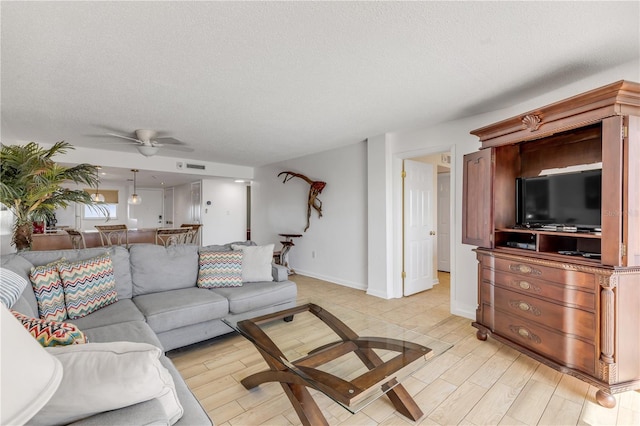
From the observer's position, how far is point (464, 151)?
340cm

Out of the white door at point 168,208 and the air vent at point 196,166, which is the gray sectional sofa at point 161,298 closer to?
the air vent at point 196,166

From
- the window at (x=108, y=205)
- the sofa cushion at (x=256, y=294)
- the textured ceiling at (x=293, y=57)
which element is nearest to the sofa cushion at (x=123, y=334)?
the sofa cushion at (x=256, y=294)

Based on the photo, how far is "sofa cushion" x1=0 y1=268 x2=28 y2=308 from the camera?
5.07ft

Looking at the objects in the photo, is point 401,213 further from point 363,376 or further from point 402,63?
point 363,376

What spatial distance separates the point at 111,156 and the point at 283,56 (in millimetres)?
4477

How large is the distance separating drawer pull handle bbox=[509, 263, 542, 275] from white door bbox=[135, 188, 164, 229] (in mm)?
10222

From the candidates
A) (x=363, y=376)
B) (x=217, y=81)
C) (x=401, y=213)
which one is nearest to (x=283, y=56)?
(x=217, y=81)

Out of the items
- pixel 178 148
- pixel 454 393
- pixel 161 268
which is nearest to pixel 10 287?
pixel 161 268

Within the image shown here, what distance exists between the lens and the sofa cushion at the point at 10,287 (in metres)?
1.55

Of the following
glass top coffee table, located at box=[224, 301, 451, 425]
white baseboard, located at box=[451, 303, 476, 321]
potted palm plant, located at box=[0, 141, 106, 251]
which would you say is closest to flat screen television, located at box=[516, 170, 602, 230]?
white baseboard, located at box=[451, 303, 476, 321]

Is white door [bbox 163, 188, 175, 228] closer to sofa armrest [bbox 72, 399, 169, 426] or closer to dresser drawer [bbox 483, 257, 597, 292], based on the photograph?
dresser drawer [bbox 483, 257, 597, 292]

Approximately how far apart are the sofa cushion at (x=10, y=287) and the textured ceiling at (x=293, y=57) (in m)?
1.41

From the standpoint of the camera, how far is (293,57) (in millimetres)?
2068

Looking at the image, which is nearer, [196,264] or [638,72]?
[638,72]
